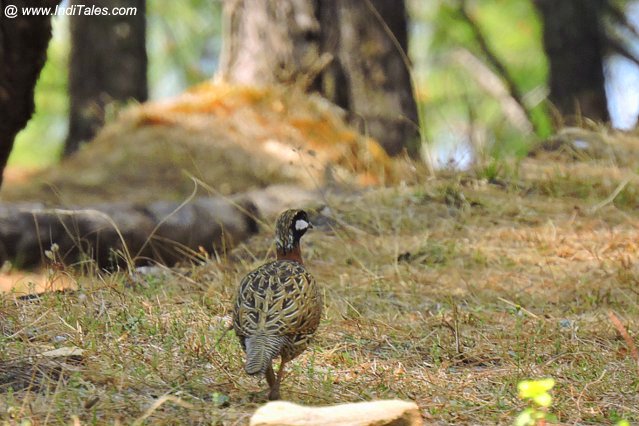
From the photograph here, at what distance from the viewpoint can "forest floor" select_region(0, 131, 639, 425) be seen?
3986 millimetres

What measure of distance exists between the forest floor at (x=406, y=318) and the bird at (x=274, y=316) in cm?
22

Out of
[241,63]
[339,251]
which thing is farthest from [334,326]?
[241,63]

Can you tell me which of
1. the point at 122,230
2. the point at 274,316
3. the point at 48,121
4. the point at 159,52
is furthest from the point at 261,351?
the point at 159,52

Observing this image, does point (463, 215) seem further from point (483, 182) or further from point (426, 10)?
point (426, 10)

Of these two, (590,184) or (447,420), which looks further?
(590,184)

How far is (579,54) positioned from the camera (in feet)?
43.7

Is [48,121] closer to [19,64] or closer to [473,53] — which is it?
[473,53]

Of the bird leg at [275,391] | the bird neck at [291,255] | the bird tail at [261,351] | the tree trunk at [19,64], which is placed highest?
the tree trunk at [19,64]

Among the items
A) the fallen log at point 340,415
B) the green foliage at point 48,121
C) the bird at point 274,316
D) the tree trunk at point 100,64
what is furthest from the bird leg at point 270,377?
the green foliage at point 48,121

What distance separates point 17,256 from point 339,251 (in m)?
2.39

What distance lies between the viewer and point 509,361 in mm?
4910

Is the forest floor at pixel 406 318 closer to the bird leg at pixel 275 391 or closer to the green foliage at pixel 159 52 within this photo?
the bird leg at pixel 275 391

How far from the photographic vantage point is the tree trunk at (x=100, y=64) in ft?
44.2

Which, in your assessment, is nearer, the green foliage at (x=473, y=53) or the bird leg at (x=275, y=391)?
the bird leg at (x=275, y=391)
